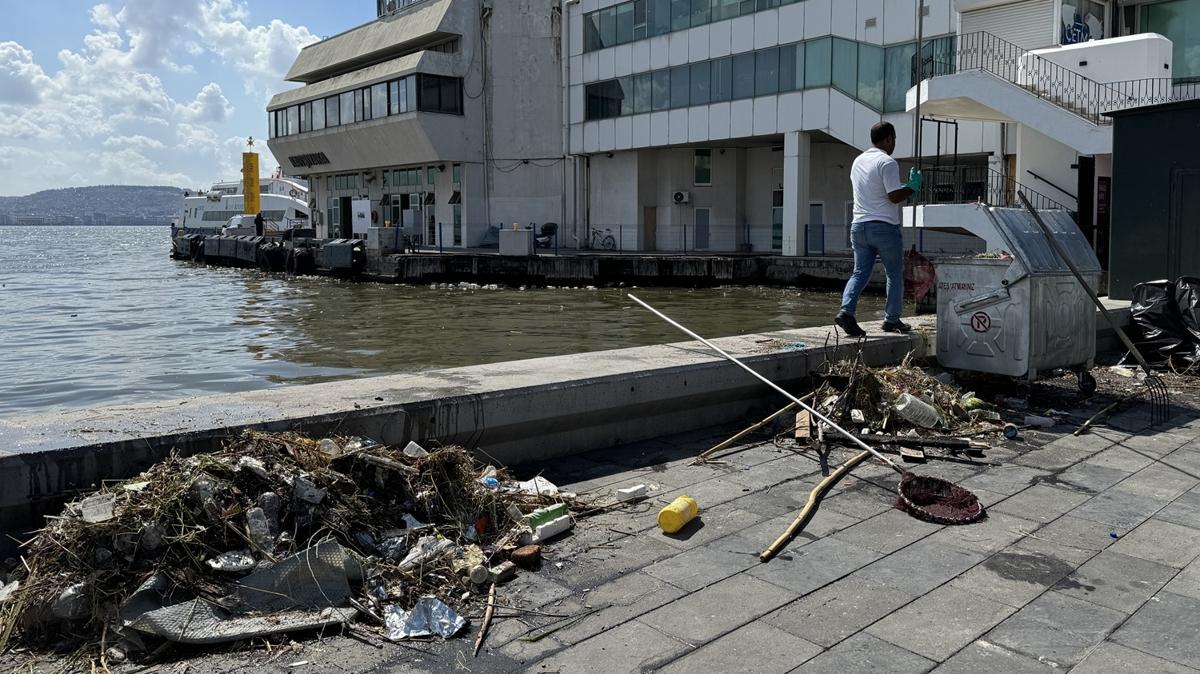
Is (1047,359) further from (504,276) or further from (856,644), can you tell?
(504,276)

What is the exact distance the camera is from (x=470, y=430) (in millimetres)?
5355

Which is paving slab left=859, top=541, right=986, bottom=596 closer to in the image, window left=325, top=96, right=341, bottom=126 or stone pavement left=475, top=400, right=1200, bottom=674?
stone pavement left=475, top=400, right=1200, bottom=674

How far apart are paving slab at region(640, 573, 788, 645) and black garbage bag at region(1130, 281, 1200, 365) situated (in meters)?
7.54

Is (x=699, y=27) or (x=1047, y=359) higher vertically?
(x=699, y=27)

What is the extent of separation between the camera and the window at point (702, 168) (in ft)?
138

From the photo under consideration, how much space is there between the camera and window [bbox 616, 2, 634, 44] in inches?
1596

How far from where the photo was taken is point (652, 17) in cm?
3938

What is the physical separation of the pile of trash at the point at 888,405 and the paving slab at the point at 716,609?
2.83m

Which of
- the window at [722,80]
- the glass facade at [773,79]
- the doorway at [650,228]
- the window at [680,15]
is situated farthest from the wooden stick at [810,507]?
the doorway at [650,228]

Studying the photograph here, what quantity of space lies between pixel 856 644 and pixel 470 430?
256cm

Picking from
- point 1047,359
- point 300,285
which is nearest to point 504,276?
point 300,285

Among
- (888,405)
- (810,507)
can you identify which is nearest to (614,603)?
(810,507)

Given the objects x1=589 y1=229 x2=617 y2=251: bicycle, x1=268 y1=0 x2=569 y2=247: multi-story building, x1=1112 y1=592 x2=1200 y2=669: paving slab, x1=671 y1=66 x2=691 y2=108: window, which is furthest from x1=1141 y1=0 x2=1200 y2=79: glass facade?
x1=268 y1=0 x2=569 y2=247: multi-story building

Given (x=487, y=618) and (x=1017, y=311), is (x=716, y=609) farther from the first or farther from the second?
(x=1017, y=311)
